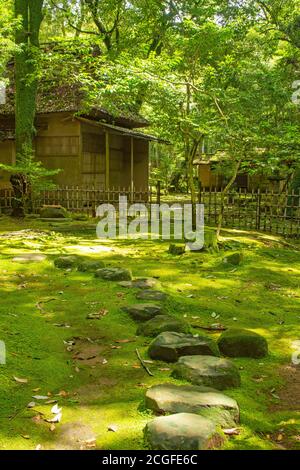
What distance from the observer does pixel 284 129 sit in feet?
35.5

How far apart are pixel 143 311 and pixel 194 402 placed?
7.85 ft

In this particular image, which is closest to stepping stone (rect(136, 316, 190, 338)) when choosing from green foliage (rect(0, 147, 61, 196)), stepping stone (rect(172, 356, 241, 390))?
stepping stone (rect(172, 356, 241, 390))

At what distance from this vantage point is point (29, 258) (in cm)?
876

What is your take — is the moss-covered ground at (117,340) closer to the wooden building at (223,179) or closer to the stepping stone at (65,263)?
the stepping stone at (65,263)

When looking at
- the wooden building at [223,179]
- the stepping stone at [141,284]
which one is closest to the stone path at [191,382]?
the stepping stone at [141,284]

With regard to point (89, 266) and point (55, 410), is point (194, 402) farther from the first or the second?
point (89, 266)

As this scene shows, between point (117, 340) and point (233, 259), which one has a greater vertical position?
point (233, 259)

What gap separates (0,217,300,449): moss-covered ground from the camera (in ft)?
10.2

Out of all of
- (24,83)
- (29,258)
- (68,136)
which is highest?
(24,83)

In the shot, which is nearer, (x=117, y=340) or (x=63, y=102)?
(x=117, y=340)

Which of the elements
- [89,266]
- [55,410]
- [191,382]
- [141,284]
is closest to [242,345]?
[191,382]

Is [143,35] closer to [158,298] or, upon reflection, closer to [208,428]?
[158,298]

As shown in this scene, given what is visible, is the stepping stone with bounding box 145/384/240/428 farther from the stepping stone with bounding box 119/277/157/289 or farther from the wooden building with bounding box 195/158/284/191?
the wooden building with bounding box 195/158/284/191

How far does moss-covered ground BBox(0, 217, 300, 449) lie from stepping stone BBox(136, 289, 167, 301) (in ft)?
0.38
